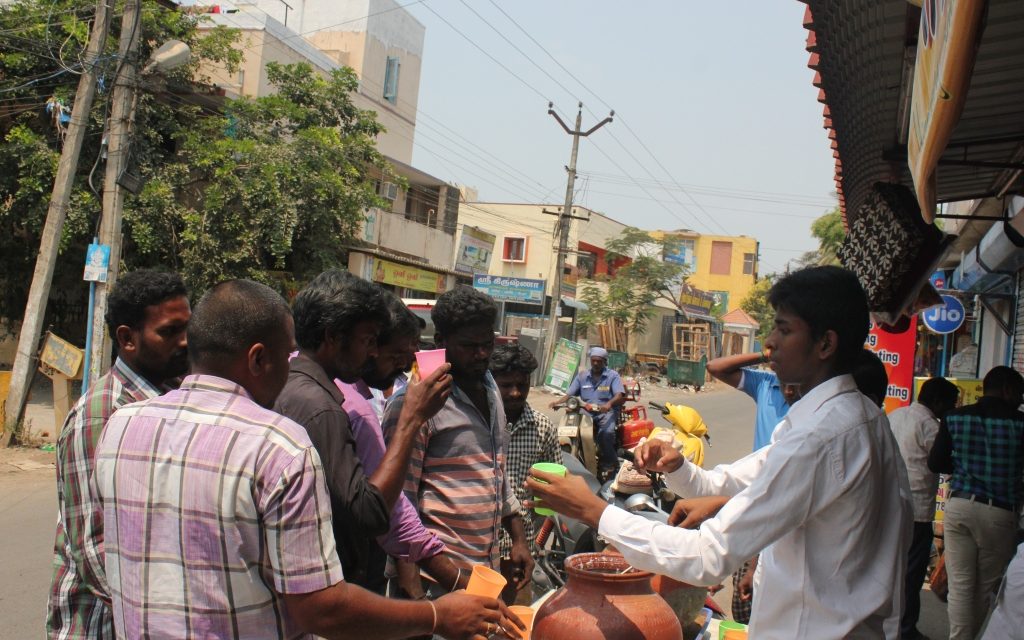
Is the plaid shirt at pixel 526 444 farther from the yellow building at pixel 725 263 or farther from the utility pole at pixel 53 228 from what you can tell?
the yellow building at pixel 725 263

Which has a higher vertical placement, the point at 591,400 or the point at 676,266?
the point at 676,266

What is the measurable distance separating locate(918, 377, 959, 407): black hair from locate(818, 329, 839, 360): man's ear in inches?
158

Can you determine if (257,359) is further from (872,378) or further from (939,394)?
(939,394)

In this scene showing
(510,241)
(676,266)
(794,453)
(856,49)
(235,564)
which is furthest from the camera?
(510,241)

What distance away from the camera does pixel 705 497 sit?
2.79 meters

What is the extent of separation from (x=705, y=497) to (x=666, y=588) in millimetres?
391

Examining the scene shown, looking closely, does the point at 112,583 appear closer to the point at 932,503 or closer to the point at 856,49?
the point at 856,49

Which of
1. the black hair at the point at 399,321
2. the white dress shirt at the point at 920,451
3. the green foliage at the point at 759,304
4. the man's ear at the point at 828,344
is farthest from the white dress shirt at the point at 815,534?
the green foliage at the point at 759,304

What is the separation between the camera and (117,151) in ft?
33.9

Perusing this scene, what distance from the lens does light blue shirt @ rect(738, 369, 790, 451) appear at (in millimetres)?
5195

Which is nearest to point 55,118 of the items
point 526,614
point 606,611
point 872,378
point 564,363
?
point 564,363

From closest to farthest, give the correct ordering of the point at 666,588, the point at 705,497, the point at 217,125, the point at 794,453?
the point at 794,453 < the point at 666,588 < the point at 705,497 < the point at 217,125

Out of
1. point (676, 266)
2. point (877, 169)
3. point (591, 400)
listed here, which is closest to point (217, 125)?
point (591, 400)

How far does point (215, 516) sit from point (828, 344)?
1.62 metres
